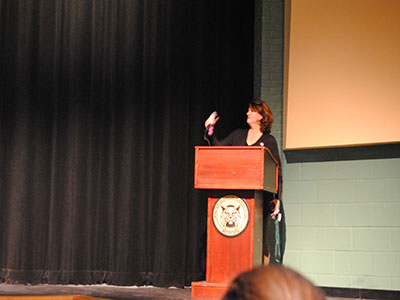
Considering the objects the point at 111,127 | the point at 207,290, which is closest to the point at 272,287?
the point at 207,290

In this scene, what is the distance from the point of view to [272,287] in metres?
0.56

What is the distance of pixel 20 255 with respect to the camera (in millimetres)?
4496

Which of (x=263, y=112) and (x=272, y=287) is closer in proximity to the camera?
(x=272, y=287)

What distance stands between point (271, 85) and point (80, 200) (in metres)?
1.86

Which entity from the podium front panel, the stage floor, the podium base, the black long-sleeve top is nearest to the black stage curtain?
the stage floor

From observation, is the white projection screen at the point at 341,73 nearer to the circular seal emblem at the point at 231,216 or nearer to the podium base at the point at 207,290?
the circular seal emblem at the point at 231,216

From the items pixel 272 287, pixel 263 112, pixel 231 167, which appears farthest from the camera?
pixel 263 112

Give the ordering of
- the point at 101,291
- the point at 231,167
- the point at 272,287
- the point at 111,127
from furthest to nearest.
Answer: the point at 111,127
the point at 101,291
the point at 231,167
the point at 272,287

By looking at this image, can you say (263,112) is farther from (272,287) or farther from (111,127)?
(272,287)

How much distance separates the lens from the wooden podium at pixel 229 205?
3221 mm

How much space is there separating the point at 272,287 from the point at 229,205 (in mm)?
2774

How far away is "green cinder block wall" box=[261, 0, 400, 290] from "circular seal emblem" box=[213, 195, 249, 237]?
41.2 inches

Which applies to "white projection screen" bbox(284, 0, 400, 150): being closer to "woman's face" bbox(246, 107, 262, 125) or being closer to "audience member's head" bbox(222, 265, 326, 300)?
"woman's face" bbox(246, 107, 262, 125)

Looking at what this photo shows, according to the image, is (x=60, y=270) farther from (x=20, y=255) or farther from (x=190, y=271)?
(x=190, y=271)
